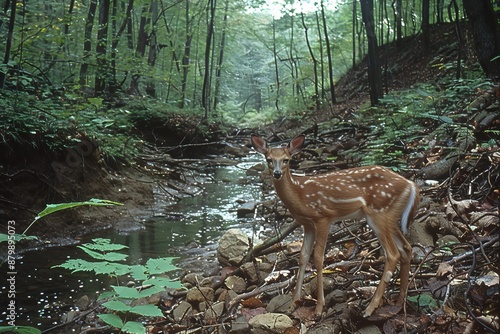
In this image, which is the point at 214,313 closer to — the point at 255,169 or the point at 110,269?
the point at 110,269

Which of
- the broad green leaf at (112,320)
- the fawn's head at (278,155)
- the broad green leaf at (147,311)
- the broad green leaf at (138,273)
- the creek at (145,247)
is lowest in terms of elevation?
the creek at (145,247)

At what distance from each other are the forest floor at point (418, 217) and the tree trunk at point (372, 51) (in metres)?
0.90

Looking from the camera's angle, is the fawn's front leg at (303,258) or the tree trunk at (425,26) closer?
the fawn's front leg at (303,258)

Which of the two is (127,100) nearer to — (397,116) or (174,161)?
(174,161)

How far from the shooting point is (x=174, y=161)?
10.3 meters

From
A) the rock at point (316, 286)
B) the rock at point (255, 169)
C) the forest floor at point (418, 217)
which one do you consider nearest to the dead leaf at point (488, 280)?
the forest floor at point (418, 217)

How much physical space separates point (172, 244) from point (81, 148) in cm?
255

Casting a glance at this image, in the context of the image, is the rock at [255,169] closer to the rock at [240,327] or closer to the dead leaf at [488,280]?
the rock at [240,327]

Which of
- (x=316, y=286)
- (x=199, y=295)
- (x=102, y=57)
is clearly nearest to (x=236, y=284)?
(x=199, y=295)

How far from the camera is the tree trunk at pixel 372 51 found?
13.1 meters

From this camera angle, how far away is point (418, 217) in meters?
4.61

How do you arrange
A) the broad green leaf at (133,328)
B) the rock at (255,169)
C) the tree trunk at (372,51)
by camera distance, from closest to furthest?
1. the broad green leaf at (133,328)
2. the rock at (255,169)
3. the tree trunk at (372,51)

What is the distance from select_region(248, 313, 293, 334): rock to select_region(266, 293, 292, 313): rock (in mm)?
211

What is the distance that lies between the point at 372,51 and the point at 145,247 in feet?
31.7
